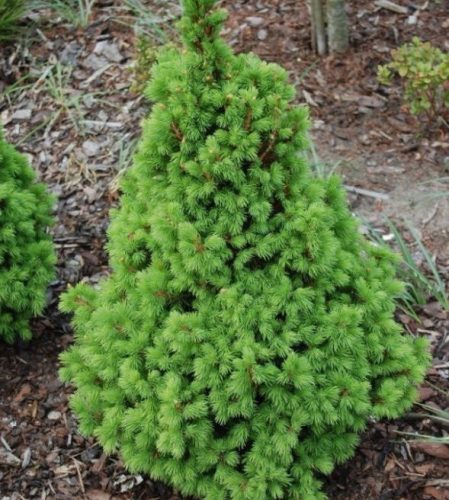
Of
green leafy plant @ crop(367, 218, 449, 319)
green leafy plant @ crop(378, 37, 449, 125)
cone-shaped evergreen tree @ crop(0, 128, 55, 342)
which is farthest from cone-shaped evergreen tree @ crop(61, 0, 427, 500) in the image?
green leafy plant @ crop(378, 37, 449, 125)

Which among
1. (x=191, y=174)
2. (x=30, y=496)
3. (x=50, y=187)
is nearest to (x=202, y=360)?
(x=191, y=174)

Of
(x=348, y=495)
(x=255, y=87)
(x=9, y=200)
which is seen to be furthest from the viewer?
(x=9, y=200)

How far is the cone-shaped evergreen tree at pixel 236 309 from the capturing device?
8.55ft

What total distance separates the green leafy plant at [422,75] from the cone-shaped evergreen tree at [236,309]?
6.16ft

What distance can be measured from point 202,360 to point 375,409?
695mm

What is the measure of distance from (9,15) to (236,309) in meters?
4.01

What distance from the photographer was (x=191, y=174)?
8.63 feet

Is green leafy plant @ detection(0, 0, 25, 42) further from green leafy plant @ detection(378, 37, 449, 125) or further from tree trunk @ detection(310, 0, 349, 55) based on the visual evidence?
green leafy plant @ detection(378, 37, 449, 125)

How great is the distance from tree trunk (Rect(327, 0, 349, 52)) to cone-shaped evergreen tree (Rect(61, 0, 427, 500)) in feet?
8.63

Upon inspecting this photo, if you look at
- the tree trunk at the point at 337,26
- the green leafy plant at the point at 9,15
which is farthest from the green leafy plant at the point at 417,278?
the green leafy plant at the point at 9,15

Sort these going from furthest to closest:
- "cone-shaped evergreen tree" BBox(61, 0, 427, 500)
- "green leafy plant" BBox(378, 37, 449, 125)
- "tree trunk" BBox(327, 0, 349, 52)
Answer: "tree trunk" BBox(327, 0, 349, 52)
"green leafy plant" BBox(378, 37, 449, 125)
"cone-shaped evergreen tree" BBox(61, 0, 427, 500)

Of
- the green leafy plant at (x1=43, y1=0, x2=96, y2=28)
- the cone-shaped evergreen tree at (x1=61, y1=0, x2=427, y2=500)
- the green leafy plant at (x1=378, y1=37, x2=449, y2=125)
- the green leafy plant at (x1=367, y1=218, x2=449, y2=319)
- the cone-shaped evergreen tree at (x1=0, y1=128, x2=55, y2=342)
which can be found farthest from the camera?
the green leafy plant at (x1=43, y1=0, x2=96, y2=28)

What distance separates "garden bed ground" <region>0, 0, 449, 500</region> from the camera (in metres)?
3.33

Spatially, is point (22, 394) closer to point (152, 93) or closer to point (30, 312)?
point (30, 312)
